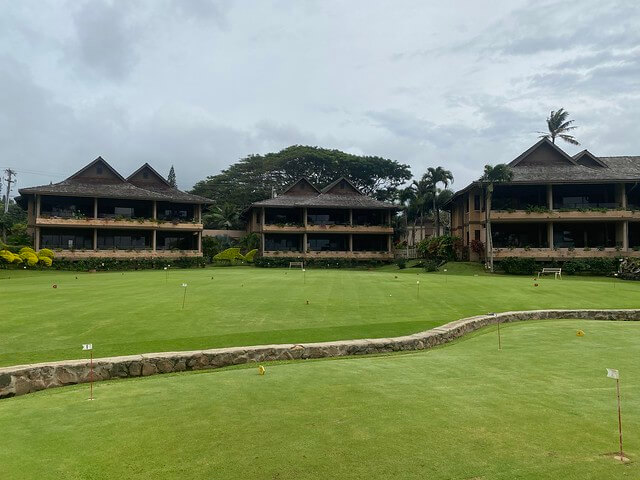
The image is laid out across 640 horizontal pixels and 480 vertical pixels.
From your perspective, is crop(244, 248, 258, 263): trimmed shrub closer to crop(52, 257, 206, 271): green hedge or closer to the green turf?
crop(52, 257, 206, 271): green hedge

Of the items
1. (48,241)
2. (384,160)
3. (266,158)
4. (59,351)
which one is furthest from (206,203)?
(59,351)

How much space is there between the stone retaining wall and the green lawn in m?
0.49

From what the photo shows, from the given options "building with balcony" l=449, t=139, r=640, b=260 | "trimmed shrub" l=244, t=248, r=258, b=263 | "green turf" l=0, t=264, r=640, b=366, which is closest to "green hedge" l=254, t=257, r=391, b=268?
"trimmed shrub" l=244, t=248, r=258, b=263

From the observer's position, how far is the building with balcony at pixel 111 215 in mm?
50656

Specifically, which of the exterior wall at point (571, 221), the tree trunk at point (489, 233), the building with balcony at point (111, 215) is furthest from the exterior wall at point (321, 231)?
the tree trunk at point (489, 233)

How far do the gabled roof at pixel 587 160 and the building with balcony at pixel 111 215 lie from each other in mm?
43670

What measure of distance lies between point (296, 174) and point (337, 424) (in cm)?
7820

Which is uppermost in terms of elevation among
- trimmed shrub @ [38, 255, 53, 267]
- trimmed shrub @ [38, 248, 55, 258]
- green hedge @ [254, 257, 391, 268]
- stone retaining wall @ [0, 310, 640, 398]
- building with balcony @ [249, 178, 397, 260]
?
building with balcony @ [249, 178, 397, 260]

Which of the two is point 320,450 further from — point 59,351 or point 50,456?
point 59,351

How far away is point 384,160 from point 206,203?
33.8 meters

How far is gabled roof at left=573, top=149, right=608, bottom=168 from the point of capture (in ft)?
165

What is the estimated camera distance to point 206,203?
2279 inches

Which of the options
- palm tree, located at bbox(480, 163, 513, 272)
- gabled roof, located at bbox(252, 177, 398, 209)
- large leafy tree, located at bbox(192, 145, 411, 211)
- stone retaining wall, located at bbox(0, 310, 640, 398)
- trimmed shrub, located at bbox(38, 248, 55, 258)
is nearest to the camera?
stone retaining wall, located at bbox(0, 310, 640, 398)

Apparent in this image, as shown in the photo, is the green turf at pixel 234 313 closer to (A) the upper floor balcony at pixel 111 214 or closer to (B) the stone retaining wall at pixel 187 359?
(B) the stone retaining wall at pixel 187 359
